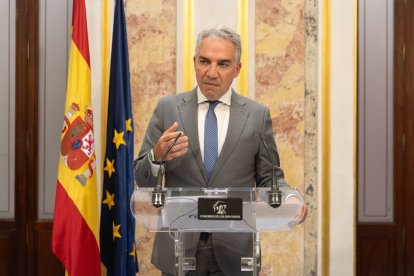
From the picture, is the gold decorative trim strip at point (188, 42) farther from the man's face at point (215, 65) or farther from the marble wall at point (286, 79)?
the man's face at point (215, 65)

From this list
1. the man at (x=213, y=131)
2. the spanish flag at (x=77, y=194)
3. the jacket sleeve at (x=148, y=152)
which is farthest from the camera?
the spanish flag at (x=77, y=194)

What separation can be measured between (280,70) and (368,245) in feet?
4.73

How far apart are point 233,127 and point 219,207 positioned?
61cm

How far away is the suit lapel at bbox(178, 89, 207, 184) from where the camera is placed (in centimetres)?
211

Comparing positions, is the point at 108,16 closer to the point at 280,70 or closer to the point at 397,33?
the point at 280,70

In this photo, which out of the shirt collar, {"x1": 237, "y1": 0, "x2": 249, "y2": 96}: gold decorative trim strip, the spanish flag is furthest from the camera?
{"x1": 237, "y1": 0, "x2": 249, "y2": 96}: gold decorative trim strip

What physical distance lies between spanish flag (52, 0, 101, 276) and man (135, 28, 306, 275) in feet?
3.98

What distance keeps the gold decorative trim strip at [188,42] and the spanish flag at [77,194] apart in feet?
2.18

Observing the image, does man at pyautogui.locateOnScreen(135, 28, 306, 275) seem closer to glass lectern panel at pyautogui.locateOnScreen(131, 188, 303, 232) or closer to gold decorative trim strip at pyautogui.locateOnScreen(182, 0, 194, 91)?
glass lectern panel at pyautogui.locateOnScreen(131, 188, 303, 232)

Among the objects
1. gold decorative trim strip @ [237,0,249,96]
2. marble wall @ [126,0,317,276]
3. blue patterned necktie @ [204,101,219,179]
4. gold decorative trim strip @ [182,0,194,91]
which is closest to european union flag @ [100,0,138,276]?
marble wall @ [126,0,317,276]

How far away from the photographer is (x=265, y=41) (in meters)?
3.71

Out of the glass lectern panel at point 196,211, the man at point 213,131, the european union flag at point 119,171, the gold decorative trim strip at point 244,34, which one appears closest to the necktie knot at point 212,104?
the man at point 213,131

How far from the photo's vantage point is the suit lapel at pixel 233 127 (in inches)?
83.0

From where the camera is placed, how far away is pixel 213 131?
85.7 inches
